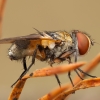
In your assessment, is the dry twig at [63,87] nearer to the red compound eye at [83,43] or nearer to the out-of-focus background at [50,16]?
the red compound eye at [83,43]

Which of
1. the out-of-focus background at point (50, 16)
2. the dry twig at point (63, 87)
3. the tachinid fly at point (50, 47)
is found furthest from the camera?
the out-of-focus background at point (50, 16)

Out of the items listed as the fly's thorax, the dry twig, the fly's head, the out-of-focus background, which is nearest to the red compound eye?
the fly's head

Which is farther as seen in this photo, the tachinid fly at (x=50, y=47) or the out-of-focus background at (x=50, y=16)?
the out-of-focus background at (x=50, y=16)

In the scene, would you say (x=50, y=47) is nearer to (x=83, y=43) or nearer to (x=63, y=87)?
(x=83, y=43)

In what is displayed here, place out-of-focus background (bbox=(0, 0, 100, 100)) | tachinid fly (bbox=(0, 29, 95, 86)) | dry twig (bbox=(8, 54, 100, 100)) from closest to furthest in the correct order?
1. dry twig (bbox=(8, 54, 100, 100))
2. tachinid fly (bbox=(0, 29, 95, 86))
3. out-of-focus background (bbox=(0, 0, 100, 100))

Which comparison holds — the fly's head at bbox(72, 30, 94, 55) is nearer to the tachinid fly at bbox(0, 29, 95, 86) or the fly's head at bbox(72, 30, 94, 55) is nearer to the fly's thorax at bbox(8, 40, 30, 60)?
the tachinid fly at bbox(0, 29, 95, 86)

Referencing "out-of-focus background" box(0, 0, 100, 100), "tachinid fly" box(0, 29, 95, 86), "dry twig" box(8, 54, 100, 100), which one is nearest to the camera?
"dry twig" box(8, 54, 100, 100)

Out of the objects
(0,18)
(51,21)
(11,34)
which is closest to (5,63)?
(11,34)

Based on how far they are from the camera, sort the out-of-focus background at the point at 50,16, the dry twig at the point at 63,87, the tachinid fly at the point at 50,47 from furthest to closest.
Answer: the out-of-focus background at the point at 50,16 < the tachinid fly at the point at 50,47 < the dry twig at the point at 63,87

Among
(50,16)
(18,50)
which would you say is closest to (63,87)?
(18,50)

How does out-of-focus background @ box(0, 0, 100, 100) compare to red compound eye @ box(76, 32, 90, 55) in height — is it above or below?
below

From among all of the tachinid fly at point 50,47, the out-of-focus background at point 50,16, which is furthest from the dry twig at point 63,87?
the out-of-focus background at point 50,16

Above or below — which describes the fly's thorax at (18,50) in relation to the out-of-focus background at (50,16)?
above
